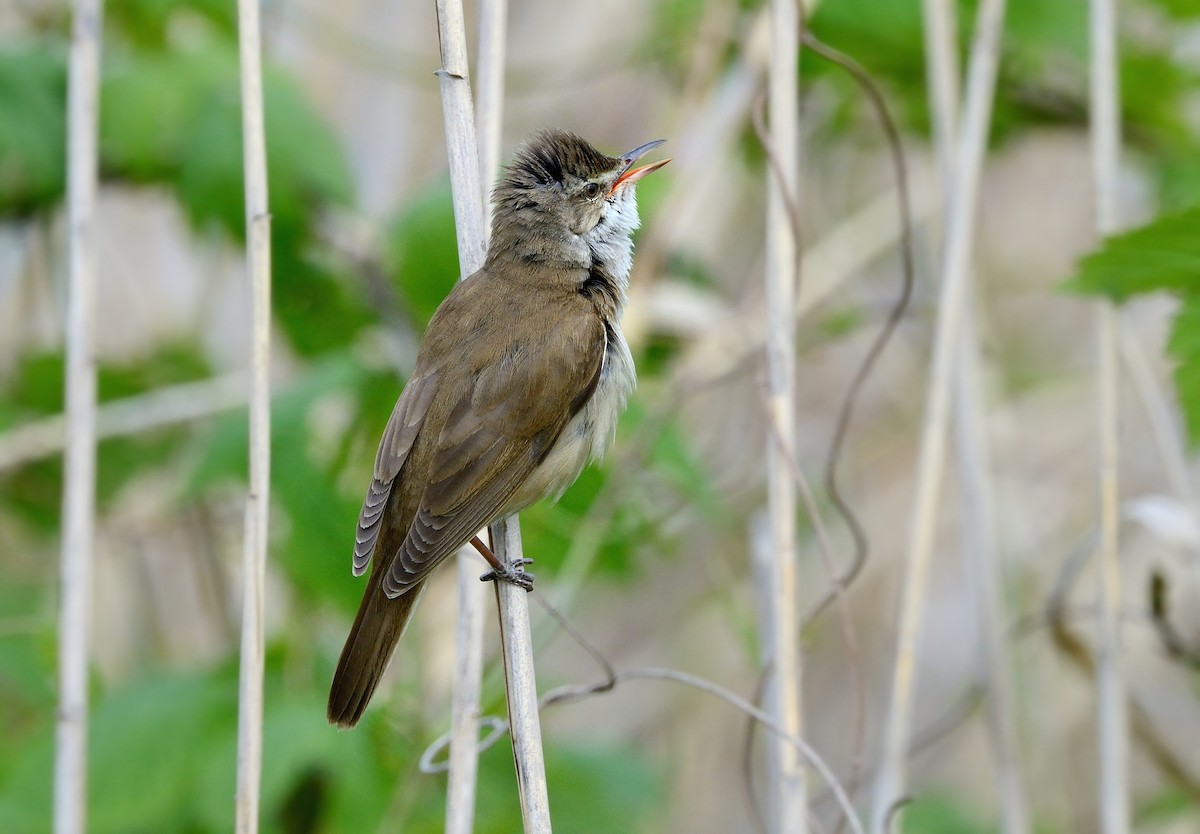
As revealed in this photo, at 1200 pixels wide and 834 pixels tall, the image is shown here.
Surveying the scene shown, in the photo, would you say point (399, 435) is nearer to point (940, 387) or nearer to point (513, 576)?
point (513, 576)

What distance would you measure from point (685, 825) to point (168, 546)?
6.67 feet

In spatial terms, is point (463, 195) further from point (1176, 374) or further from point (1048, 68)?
point (1048, 68)

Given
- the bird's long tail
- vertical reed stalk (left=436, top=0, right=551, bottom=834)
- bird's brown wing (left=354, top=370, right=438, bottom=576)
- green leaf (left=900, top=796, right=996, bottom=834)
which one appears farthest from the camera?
green leaf (left=900, top=796, right=996, bottom=834)

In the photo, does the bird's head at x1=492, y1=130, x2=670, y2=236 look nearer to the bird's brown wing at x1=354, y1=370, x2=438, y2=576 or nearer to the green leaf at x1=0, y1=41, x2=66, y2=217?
the bird's brown wing at x1=354, y1=370, x2=438, y2=576

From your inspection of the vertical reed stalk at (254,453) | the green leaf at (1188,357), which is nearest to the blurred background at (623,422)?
the green leaf at (1188,357)

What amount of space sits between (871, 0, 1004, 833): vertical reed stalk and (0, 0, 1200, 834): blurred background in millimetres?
162

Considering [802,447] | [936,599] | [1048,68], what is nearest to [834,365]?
[802,447]

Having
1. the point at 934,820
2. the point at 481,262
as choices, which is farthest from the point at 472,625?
the point at 934,820

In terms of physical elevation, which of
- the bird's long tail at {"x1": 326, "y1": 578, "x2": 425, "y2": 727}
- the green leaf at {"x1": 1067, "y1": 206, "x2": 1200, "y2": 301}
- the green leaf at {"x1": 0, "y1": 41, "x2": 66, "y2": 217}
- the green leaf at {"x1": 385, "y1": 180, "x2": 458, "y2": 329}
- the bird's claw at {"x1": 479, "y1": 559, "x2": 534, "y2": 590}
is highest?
the green leaf at {"x1": 0, "y1": 41, "x2": 66, "y2": 217}

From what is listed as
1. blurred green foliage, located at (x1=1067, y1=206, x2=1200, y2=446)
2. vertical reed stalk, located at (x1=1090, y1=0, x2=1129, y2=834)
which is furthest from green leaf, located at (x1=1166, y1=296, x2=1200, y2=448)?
vertical reed stalk, located at (x1=1090, y1=0, x2=1129, y2=834)

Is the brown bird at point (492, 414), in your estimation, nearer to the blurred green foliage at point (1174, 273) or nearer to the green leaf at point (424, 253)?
the green leaf at point (424, 253)

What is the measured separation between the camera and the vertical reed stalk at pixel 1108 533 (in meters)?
2.75

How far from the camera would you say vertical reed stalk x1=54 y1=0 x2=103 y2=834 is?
7.97ft

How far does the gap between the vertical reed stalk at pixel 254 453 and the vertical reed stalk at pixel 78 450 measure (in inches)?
19.7
